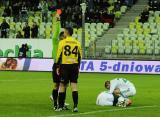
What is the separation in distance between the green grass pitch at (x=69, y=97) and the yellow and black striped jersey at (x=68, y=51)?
4.70 feet

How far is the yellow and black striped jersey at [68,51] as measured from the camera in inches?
659

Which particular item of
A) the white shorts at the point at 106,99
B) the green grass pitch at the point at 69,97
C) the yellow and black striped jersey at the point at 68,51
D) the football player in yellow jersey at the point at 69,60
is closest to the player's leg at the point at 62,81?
the football player in yellow jersey at the point at 69,60

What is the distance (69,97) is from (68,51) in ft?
18.7

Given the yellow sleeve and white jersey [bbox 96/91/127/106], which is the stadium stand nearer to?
white jersey [bbox 96/91/127/106]

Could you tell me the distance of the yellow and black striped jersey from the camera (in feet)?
54.9

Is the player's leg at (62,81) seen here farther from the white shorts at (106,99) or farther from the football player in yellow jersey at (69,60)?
the white shorts at (106,99)

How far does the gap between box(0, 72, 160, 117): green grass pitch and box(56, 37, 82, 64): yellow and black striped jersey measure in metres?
1.43

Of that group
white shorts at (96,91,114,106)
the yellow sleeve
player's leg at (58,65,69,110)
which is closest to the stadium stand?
white shorts at (96,91,114,106)

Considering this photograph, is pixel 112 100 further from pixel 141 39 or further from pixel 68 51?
pixel 141 39

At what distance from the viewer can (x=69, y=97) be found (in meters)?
22.2

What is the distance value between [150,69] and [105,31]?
1093cm

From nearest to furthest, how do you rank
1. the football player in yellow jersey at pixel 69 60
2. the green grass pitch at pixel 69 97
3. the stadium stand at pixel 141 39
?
the football player in yellow jersey at pixel 69 60
the green grass pitch at pixel 69 97
the stadium stand at pixel 141 39

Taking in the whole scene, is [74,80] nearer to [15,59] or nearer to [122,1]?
[15,59]

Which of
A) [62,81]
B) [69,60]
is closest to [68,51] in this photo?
[69,60]
